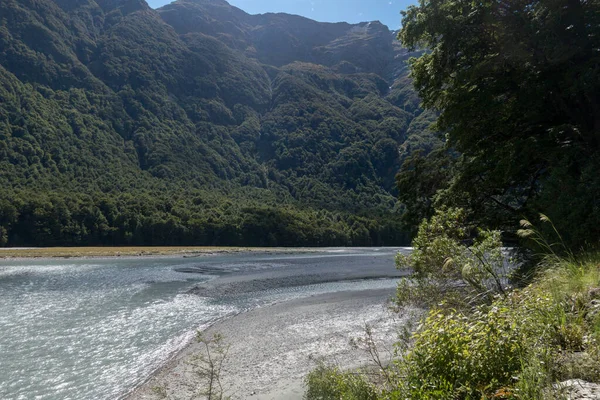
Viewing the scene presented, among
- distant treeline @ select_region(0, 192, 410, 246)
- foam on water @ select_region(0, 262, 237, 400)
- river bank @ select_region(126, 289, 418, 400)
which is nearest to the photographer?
river bank @ select_region(126, 289, 418, 400)

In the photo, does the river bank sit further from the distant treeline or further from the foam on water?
the distant treeline

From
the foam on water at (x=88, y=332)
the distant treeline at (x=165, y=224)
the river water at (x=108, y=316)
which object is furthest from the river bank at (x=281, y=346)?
the distant treeline at (x=165, y=224)

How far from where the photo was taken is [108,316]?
23219 millimetres

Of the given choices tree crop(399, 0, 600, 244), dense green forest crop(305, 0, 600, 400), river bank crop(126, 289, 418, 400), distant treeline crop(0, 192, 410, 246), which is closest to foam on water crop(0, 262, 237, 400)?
river bank crop(126, 289, 418, 400)

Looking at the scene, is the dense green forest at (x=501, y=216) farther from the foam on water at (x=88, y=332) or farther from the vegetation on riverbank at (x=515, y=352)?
the foam on water at (x=88, y=332)

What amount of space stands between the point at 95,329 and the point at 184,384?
964cm

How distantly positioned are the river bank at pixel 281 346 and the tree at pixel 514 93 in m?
6.60

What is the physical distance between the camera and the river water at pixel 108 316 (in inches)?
545

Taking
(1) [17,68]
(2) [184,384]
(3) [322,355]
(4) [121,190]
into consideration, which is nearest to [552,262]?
(3) [322,355]

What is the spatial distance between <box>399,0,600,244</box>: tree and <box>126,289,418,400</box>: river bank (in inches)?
260

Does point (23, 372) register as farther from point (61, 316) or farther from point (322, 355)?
point (322, 355)

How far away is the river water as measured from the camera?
45.4 feet

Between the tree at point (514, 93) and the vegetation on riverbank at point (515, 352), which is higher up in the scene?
the tree at point (514, 93)

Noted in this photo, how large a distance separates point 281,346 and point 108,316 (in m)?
11.9
